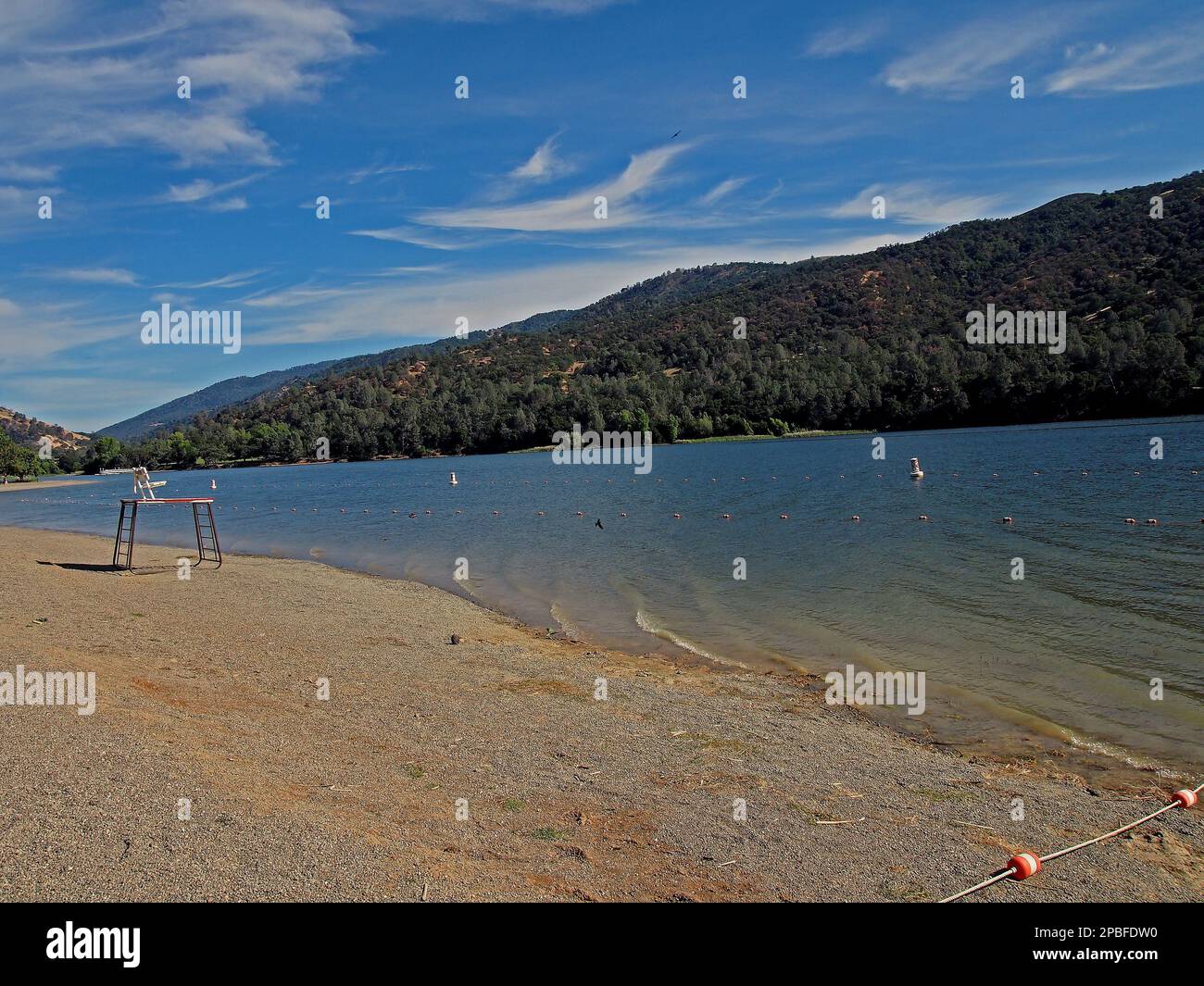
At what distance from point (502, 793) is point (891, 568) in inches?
643

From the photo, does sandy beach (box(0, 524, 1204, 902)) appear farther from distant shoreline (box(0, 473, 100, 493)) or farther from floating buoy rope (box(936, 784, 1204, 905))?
distant shoreline (box(0, 473, 100, 493))

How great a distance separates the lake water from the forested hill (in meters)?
54.4

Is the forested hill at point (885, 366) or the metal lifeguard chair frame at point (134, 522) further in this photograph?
the forested hill at point (885, 366)

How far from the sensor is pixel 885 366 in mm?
129750

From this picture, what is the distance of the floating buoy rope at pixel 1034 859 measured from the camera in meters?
6.03

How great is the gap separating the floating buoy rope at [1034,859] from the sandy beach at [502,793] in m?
0.09

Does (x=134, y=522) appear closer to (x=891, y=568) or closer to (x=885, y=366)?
(x=891, y=568)

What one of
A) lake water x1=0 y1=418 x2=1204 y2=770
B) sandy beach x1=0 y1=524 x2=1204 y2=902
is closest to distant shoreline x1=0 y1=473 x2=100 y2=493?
lake water x1=0 y1=418 x2=1204 y2=770

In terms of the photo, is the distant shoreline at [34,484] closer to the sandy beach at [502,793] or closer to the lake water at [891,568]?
the lake water at [891,568]

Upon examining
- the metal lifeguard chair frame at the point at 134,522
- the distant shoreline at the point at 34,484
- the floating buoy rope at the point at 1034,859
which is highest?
the distant shoreline at the point at 34,484

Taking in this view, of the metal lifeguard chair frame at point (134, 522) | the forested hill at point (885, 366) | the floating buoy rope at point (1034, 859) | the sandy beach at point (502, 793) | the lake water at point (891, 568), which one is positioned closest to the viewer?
the sandy beach at point (502, 793)

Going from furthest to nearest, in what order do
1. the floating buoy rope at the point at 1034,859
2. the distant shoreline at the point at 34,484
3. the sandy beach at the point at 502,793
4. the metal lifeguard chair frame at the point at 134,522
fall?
1. the distant shoreline at the point at 34,484
2. the metal lifeguard chair frame at the point at 134,522
3. the floating buoy rope at the point at 1034,859
4. the sandy beach at the point at 502,793

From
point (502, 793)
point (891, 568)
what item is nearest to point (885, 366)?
point (891, 568)

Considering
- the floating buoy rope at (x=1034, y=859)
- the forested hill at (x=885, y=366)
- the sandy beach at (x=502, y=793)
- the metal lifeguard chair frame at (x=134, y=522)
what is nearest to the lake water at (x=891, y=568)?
the floating buoy rope at (x=1034, y=859)
